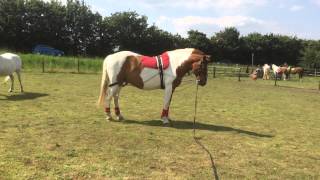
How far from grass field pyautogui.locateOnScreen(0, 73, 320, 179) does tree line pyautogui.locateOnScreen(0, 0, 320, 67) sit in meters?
46.8

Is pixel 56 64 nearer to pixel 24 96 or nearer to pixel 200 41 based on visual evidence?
pixel 24 96

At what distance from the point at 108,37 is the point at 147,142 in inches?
2357

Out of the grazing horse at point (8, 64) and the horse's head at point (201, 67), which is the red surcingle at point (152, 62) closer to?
the horse's head at point (201, 67)

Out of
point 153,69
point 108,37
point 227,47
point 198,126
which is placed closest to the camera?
point 153,69

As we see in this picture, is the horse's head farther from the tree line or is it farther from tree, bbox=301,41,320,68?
tree, bbox=301,41,320,68

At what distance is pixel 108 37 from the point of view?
222ft

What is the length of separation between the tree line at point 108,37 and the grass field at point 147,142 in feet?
154

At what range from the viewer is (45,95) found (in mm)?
16312

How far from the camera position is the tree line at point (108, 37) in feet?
197

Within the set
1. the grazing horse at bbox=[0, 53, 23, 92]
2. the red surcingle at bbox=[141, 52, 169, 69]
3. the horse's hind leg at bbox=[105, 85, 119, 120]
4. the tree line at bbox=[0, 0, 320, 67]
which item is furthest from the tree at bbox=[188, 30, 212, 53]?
the horse's hind leg at bbox=[105, 85, 119, 120]

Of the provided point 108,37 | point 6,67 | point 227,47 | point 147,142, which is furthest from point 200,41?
point 147,142

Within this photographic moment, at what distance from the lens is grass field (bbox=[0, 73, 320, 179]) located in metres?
6.84

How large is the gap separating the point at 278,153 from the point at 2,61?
10671 millimetres

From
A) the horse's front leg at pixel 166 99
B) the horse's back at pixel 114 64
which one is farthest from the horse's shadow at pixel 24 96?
the horse's front leg at pixel 166 99
